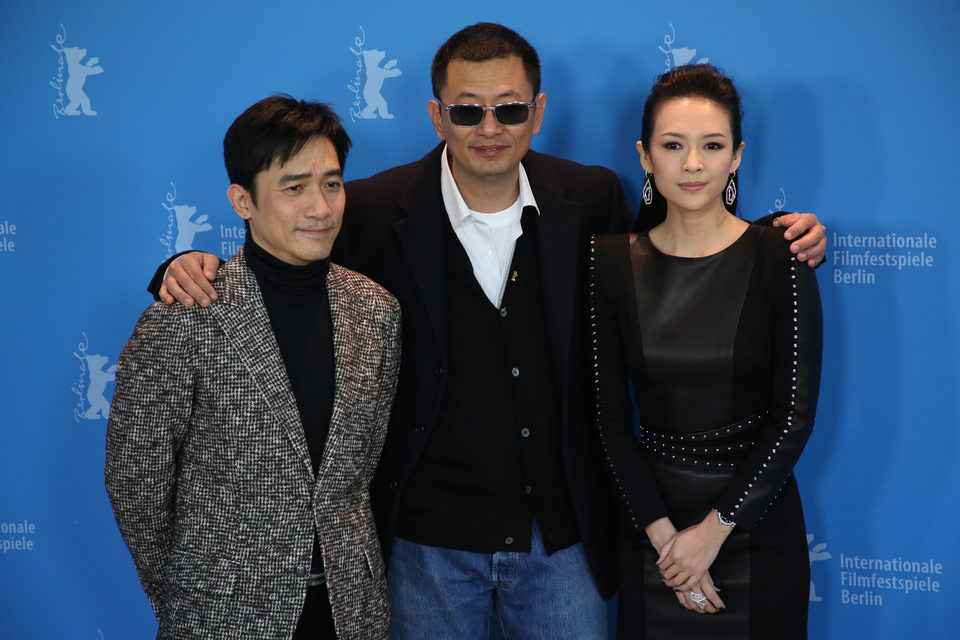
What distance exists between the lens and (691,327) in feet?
6.79

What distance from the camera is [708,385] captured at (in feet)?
6.79

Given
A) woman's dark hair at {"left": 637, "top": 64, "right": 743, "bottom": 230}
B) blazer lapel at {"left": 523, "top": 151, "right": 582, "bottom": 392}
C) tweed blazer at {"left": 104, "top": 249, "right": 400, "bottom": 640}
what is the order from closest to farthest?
tweed blazer at {"left": 104, "top": 249, "right": 400, "bottom": 640} < woman's dark hair at {"left": 637, "top": 64, "right": 743, "bottom": 230} < blazer lapel at {"left": 523, "top": 151, "right": 582, "bottom": 392}

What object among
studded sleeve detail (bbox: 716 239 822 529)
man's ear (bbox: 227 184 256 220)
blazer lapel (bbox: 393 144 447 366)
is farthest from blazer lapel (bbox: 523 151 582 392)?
man's ear (bbox: 227 184 256 220)

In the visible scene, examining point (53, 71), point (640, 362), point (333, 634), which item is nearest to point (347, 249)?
point (640, 362)

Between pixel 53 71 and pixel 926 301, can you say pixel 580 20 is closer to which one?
pixel 926 301

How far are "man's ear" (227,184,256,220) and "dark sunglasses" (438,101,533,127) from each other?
1.82 ft

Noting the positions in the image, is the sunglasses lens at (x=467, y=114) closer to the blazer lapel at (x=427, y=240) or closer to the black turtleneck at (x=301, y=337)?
the blazer lapel at (x=427, y=240)

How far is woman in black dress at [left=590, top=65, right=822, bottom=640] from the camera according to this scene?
80.1 inches

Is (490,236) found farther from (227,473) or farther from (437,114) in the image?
(227,473)

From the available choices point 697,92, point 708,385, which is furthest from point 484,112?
point 708,385

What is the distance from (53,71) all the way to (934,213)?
282 cm

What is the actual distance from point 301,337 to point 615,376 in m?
0.79

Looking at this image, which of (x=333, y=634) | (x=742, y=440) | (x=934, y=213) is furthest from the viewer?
(x=934, y=213)

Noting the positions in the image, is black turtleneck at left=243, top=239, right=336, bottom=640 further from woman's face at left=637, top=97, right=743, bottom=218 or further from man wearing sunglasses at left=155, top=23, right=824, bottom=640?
woman's face at left=637, top=97, right=743, bottom=218
